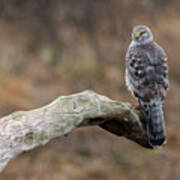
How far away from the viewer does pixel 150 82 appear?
4496 mm

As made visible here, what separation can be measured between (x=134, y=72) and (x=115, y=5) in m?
Result: 3.61

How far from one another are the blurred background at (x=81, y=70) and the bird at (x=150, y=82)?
116 inches

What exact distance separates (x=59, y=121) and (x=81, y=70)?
4080 millimetres

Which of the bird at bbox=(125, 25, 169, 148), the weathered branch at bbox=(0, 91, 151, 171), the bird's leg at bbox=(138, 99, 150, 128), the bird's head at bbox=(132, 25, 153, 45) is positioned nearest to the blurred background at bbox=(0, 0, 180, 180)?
the bird's head at bbox=(132, 25, 153, 45)

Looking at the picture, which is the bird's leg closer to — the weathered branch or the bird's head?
the weathered branch

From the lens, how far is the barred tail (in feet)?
13.8

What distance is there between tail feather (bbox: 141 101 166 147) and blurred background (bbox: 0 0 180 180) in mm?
3212

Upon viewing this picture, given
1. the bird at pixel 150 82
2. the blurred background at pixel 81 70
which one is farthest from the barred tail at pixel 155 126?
the blurred background at pixel 81 70

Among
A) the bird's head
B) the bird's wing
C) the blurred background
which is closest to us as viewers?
the bird's wing

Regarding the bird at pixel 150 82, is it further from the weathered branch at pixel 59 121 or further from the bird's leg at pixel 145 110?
the weathered branch at pixel 59 121

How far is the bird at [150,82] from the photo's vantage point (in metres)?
4.27

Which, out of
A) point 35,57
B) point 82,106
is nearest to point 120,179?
point 35,57

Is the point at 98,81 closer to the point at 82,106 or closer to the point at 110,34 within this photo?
the point at 110,34

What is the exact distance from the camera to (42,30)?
788 cm
